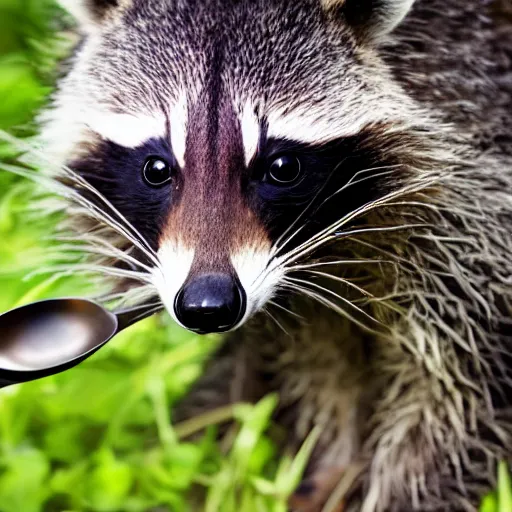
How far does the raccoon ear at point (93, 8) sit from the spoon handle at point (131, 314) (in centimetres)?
49

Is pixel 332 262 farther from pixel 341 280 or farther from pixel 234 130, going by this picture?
pixel 234 130

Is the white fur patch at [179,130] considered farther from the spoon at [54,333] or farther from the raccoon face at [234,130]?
the spoon at [54,333]

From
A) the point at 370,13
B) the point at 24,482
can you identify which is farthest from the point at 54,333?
the point at 370,13

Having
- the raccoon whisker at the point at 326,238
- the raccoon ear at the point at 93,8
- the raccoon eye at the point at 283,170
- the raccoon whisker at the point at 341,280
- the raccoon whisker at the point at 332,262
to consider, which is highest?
the raccoon ear at the point at 93,8

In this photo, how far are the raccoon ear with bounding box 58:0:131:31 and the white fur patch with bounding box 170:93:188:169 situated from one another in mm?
265

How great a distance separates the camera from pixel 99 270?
175 cm

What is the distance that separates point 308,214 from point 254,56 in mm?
259

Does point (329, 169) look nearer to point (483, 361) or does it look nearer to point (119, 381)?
point (483, 361)

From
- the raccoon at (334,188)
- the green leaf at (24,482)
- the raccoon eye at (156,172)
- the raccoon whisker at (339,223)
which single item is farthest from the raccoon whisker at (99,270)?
the green leaf at (24,482)

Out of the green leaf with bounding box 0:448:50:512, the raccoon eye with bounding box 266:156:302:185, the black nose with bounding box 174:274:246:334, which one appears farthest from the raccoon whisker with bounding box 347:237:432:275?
the green leaf with bounding box 0:448:50:512

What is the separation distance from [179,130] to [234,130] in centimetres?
9

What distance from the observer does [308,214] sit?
5.01ft

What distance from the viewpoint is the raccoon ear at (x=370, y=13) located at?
5.09ft

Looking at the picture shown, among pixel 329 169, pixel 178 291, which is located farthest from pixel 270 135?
pixel 178 291
